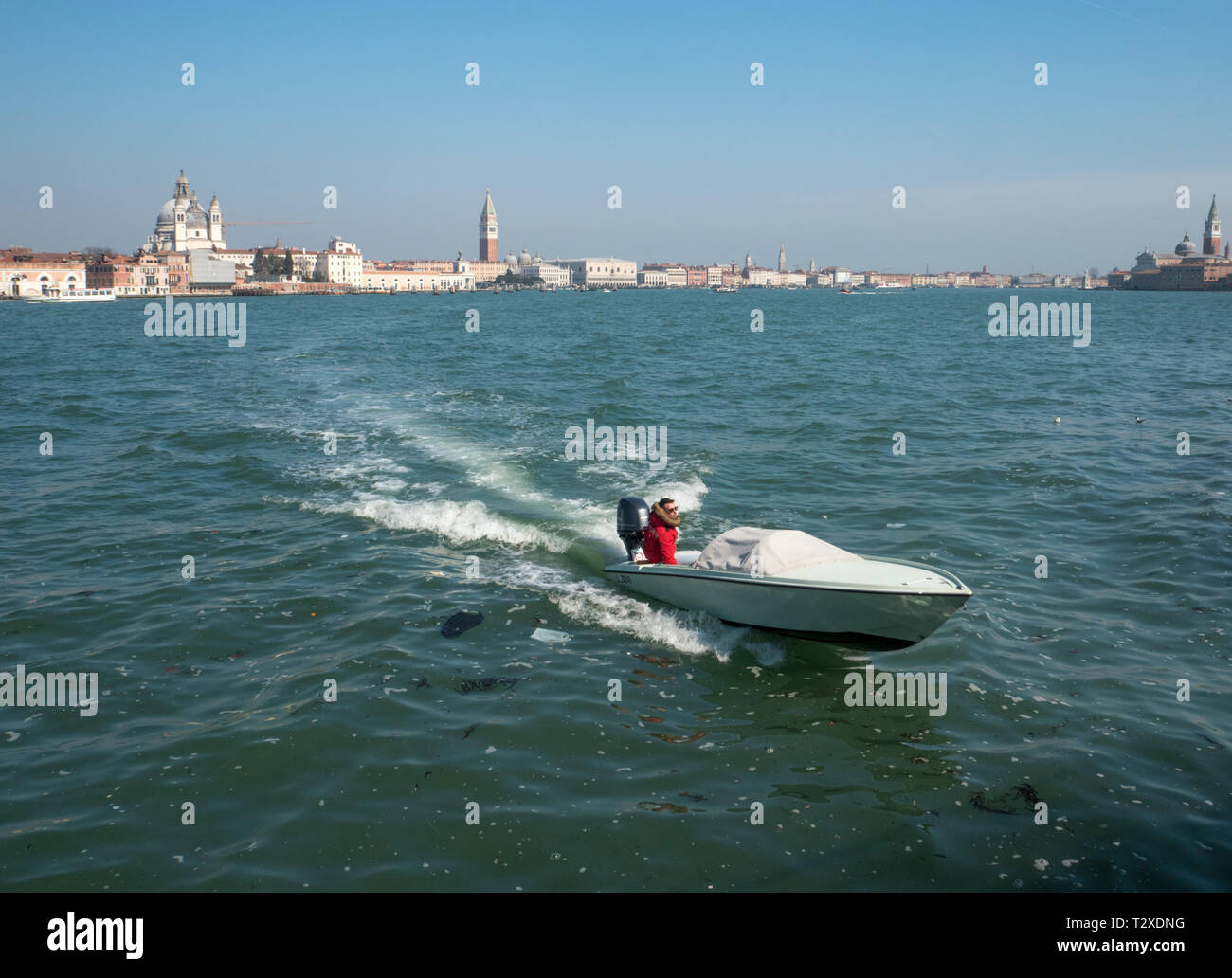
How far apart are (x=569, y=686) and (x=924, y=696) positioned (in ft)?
12.7

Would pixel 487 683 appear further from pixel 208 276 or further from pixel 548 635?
pixel 208 276

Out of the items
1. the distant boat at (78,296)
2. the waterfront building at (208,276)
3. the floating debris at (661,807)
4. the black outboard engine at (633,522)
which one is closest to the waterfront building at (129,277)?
the distant boat at (78,296)

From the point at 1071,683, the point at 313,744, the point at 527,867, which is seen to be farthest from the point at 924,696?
the point at 313,744

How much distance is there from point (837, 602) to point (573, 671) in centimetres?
309

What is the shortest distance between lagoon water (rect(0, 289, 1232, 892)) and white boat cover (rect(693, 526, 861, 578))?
0.94 meters

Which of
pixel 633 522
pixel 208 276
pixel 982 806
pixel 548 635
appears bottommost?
pixel 982 806

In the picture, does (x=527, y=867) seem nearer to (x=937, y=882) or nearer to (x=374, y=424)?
(x=937, y=882)

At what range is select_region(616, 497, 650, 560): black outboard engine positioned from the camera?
13164mm

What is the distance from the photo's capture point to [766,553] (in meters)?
Answer: 11.1

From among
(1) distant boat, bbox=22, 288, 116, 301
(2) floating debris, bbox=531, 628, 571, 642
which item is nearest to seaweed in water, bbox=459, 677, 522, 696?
(2) floating debris, bbox=531, 628, 571, 642

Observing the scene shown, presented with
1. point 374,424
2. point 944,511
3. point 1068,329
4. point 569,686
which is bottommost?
point 569,686

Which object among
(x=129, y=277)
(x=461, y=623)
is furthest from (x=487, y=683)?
(x=129, y=277)

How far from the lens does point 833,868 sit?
7.13 meters
